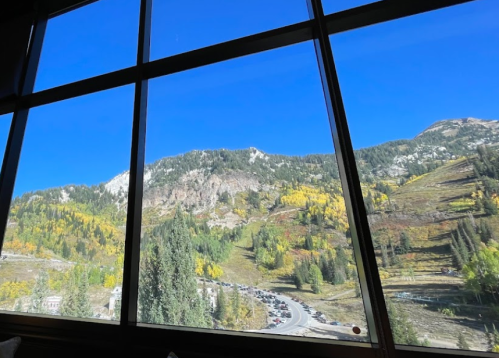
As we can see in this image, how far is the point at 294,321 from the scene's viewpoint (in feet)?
3.53

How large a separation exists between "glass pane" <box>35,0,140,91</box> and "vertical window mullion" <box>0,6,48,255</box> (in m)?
0.05

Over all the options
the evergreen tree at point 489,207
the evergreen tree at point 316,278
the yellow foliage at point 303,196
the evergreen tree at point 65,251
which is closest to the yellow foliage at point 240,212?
the yellow foliage at point 303,196

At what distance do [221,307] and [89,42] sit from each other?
2542 mm

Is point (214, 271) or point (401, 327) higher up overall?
point (214, 271)

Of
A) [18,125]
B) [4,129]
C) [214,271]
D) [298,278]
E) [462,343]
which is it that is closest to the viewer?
[462,343]

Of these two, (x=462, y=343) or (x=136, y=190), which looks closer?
(x=462, y=343)

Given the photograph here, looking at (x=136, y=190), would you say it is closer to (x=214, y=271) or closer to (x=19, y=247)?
(x=214, y=271)

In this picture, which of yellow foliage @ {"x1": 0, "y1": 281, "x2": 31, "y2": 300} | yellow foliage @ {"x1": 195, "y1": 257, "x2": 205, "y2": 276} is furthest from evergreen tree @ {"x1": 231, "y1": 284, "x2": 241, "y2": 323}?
yellow foliage @ {"x1": 0, "y1": 281, "x2": 31, "y2": 300}

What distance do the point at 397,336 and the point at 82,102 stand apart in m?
2.62

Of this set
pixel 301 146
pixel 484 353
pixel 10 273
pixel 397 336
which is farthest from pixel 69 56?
pixel 484 353

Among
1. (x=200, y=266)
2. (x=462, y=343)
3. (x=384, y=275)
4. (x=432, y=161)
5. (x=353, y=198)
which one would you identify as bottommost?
(x=462, y=343)

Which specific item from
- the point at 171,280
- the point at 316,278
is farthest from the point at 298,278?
the point at 171,280

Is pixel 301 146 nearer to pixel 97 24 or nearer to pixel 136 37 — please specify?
pixel 136 37

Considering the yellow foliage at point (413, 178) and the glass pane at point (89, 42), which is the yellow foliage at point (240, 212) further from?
the glass pane at point (89, 42)
